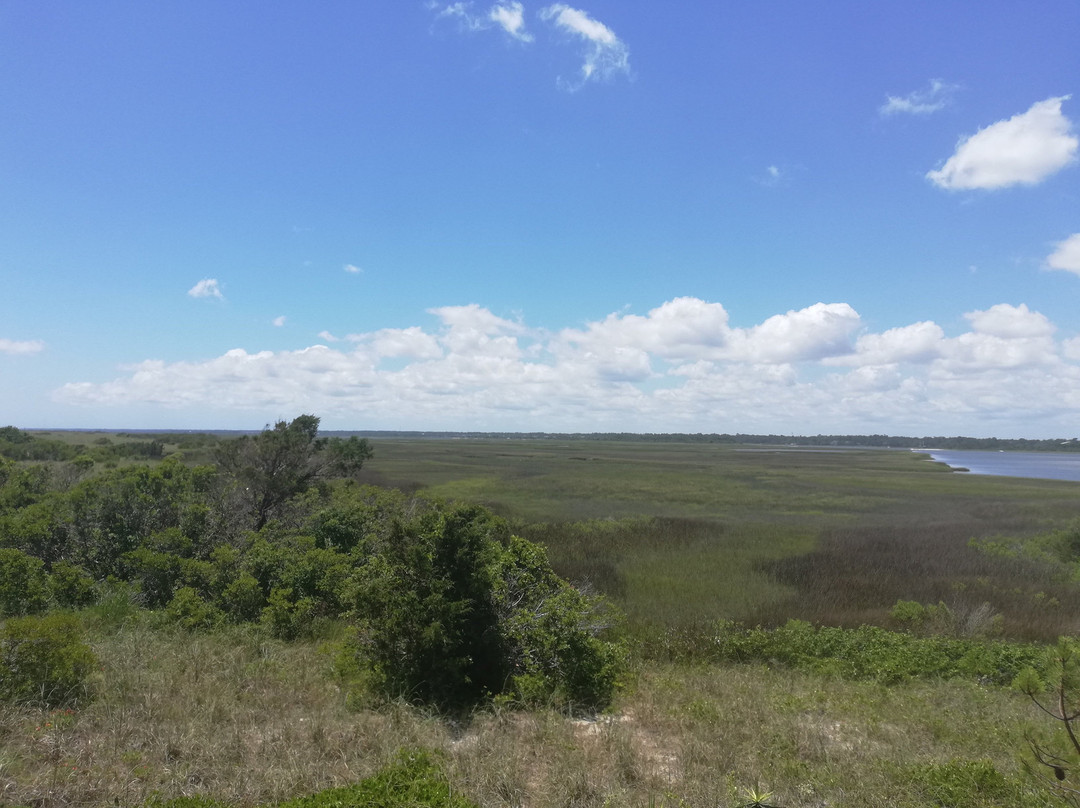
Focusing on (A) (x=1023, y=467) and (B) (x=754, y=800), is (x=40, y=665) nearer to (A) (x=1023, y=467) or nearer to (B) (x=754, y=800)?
(B) (x=754, y=800)

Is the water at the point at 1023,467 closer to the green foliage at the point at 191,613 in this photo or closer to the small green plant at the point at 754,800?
the small green plant at the point at 754,800

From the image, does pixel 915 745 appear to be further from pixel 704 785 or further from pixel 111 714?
pixel 111 714

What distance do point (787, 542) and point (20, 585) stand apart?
23.0 meters

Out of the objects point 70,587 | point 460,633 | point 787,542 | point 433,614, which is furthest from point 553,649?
point 787,542

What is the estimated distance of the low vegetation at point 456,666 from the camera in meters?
4.61

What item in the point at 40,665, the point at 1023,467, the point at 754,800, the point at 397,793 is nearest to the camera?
the point at 754,800

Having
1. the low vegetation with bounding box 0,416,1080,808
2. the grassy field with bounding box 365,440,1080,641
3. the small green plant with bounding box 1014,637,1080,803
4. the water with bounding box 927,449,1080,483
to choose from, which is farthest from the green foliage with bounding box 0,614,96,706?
the water with bounding box 927,449,1080,483

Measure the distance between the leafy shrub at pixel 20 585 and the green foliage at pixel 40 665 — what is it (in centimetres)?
Result: 473

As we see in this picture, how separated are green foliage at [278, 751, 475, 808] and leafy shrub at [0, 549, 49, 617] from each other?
29.5 feet

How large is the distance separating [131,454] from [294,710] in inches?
1958

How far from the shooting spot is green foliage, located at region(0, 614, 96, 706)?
5.78m

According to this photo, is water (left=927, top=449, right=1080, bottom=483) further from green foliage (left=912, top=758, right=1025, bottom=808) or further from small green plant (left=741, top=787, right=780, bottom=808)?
small green plant (left=741, top=787, right=780, bottom=808)

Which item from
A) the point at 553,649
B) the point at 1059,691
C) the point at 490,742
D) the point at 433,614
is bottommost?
the point at 490,742

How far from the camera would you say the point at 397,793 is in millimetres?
4195
